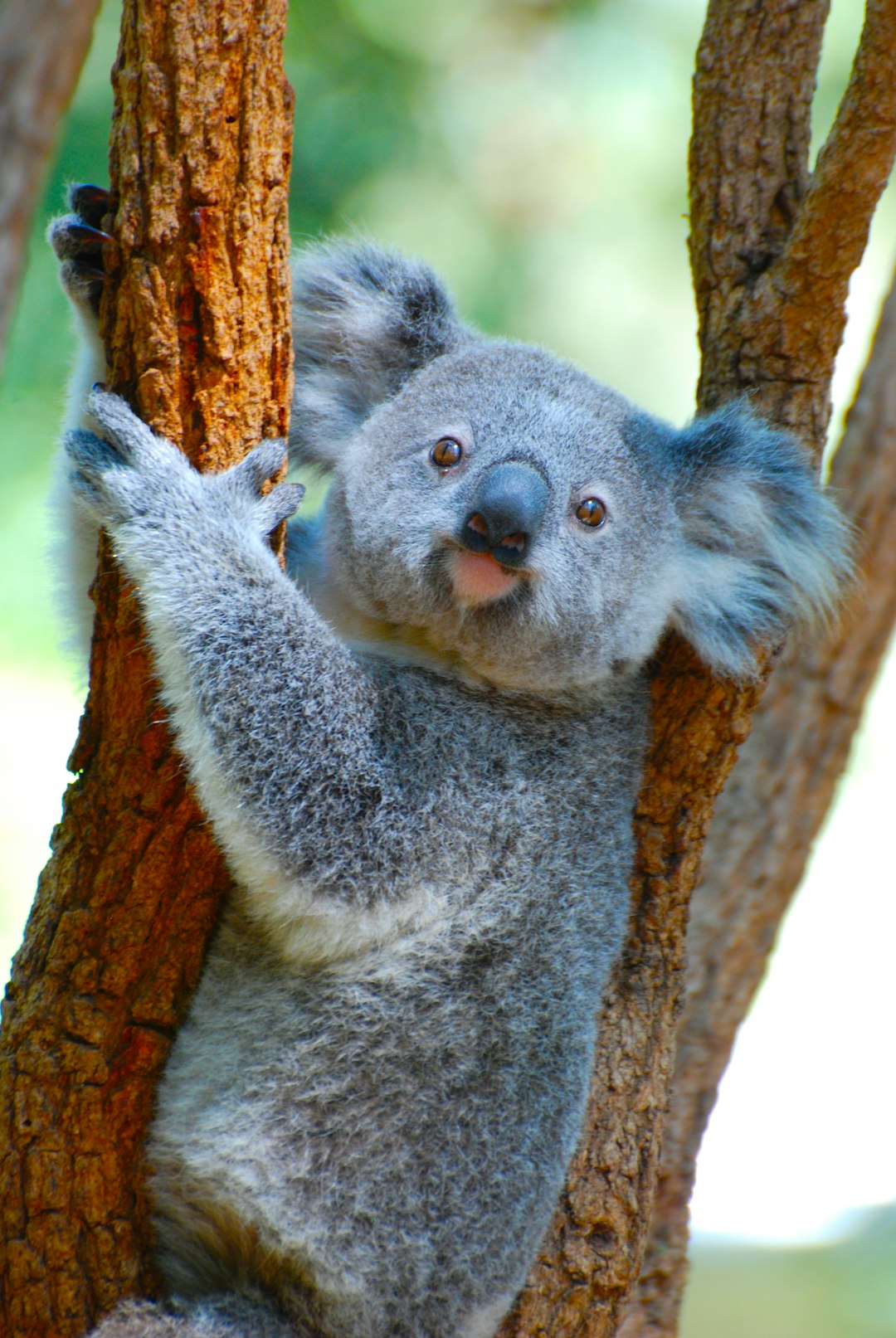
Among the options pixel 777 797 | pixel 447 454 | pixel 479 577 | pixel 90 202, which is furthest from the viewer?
pixel 777 797

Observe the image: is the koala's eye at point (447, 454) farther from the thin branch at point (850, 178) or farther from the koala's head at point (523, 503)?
A: the thin branch at point (850, 178)

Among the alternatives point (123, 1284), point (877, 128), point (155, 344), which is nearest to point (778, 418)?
point (877, 128)

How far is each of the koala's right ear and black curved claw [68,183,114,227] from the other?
85 cm

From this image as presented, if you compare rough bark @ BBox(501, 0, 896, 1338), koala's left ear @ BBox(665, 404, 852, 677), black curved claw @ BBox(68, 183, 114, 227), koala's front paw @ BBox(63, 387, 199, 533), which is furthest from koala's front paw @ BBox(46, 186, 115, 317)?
rough bark @ BBox(501, 0, 896, 1338)

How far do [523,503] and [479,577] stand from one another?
0.20m

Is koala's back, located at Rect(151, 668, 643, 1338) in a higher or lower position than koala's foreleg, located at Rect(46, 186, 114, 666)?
lower

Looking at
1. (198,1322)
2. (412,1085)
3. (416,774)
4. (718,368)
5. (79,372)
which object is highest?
(718,368)

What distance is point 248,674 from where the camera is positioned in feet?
8.19

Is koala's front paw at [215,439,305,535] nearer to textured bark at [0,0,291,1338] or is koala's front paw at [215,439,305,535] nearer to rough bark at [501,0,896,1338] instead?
textured bark at [0,0,291,1338]

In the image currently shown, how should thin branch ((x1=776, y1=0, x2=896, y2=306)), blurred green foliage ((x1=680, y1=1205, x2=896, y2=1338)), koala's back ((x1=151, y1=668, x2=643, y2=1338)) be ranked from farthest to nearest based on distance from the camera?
blurred green foliage ((x1=680, y1=1205, x2=896, y2=1338)), thin branch ((x1=776, y1=0, x2=896, y2=306)), koala's back ((x1=151, y1=668, x2=643, y2=1338))

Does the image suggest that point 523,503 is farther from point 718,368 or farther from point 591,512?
point 718,368

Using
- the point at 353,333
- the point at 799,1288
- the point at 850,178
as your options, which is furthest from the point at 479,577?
the point at 799,1288

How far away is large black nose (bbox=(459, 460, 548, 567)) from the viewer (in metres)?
2.67

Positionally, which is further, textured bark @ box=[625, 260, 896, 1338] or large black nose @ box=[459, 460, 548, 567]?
textured bark @ box=[625, 260, 896, 1338]
